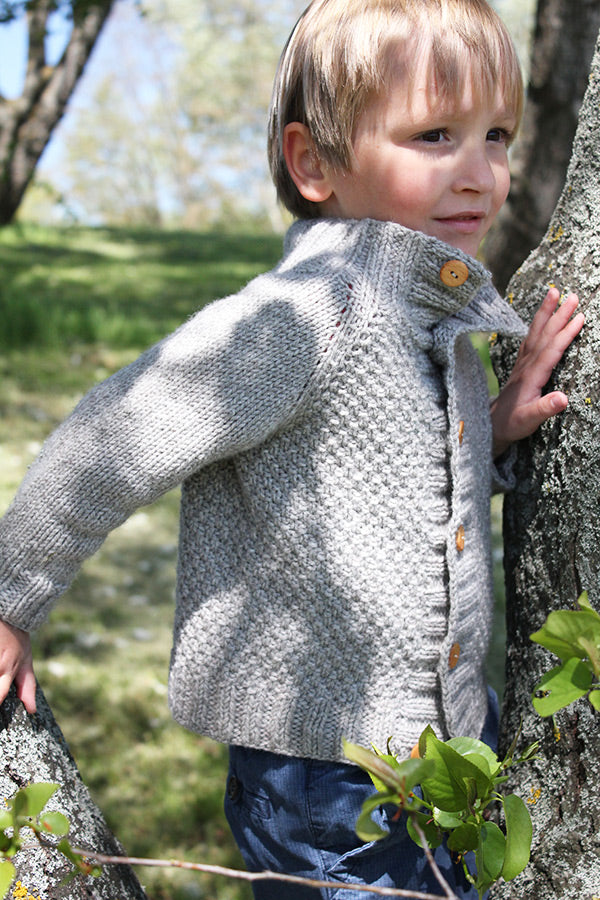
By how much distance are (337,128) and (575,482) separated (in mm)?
723

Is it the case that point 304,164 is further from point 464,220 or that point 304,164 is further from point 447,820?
point 447,820

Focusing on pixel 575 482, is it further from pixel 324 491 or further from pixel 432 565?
pixel 324 491

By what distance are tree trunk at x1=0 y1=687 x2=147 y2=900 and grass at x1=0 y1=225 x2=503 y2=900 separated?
1.15m

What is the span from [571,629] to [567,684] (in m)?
0.06

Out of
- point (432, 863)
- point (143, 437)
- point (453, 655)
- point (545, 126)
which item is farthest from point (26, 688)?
point (545, 126)

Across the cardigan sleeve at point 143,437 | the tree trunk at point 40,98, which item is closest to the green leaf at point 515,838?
the cardigan sleeve at point 143,437

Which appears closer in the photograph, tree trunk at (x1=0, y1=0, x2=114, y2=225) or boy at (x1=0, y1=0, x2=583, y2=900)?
boy at (x1=0, y1=0, x2=583, y2=900)

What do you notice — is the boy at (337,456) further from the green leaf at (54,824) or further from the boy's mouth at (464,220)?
the green leaf at (54,824)

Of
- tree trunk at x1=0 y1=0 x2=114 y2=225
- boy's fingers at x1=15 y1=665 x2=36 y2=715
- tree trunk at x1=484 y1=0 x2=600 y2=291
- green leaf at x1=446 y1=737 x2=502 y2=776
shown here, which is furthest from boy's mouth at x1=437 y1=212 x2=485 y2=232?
tree trunk at x1=0 y1=0 x2=114 y2=225

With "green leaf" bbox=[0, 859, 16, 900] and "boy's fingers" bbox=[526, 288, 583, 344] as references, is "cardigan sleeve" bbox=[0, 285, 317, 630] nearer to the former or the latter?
"boy's fingers" bbox=[526, 288, 583, 344]

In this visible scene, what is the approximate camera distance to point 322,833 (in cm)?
152

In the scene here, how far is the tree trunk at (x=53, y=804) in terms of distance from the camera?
124cm

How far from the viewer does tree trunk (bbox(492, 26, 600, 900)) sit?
1.37 meters

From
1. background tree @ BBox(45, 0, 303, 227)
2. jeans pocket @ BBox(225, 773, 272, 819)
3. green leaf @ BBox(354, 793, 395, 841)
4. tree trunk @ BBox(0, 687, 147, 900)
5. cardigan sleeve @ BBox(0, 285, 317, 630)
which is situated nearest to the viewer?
green leaf @ BBox(354, 793, 395, 841)
